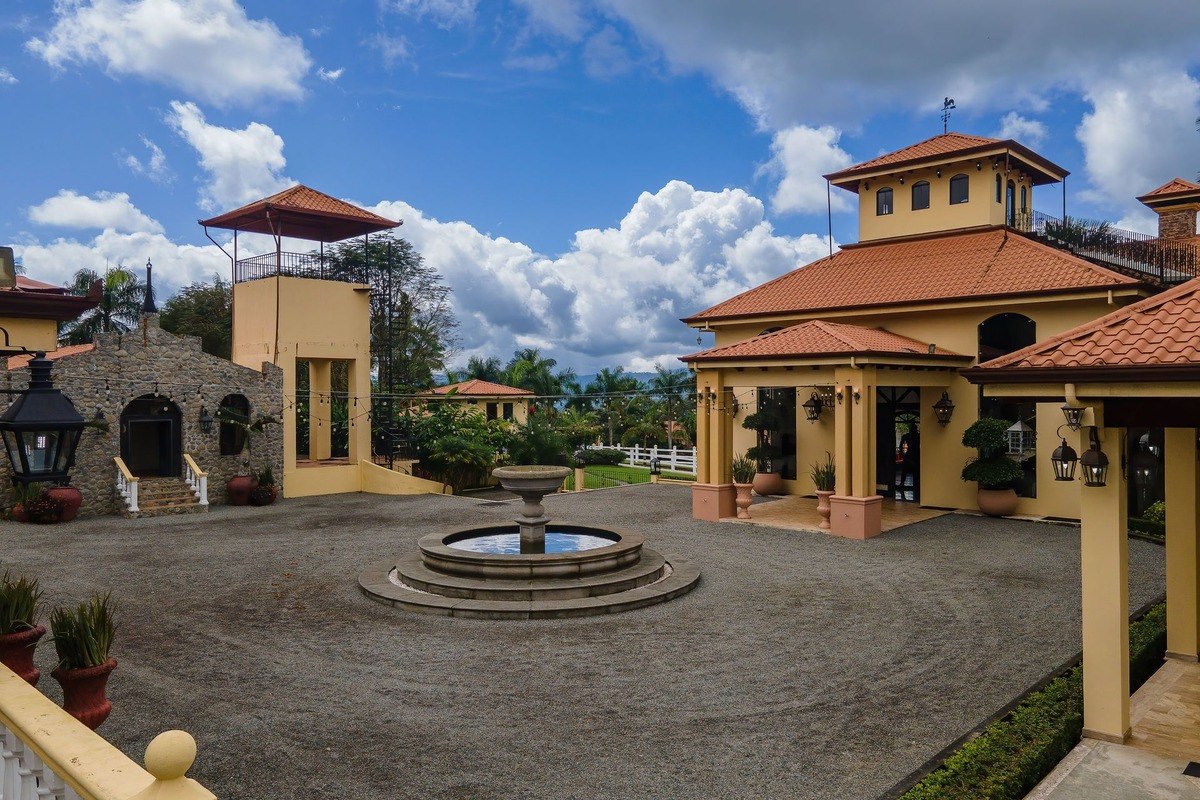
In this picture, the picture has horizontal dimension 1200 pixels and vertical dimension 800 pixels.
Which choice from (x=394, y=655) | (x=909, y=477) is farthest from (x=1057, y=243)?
(x=394, y=655)

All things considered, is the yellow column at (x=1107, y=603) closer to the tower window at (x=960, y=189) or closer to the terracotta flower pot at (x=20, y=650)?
the terracotta flower pot at (x=20, y=650)

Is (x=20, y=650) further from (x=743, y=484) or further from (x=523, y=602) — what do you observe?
(x=743, y=484)

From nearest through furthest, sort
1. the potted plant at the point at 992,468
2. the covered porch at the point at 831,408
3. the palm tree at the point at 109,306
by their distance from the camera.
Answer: the covered porch at the point at 831,408
the potted plant at the point at 992,468
the palm tree at the point at 109,306

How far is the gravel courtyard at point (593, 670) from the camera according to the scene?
20.0 ft

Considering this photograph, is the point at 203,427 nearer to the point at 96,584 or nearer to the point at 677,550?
the point at 96,584

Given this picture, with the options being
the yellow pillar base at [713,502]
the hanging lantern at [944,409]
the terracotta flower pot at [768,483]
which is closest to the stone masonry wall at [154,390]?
the yellow pillar base at [713,502]

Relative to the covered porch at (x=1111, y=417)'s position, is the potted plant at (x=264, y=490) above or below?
below

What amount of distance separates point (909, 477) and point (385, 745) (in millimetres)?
17859

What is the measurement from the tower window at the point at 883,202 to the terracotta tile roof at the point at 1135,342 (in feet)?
54.5

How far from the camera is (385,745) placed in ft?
21.3

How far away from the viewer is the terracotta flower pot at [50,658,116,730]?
17.6ft

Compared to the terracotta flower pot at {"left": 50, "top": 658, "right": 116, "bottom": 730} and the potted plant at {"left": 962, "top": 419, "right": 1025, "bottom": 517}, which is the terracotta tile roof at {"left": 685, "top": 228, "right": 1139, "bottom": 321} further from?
the terracotta flower pot at {"left": 50, "top": 658, "right": 116, "bottom": 730}

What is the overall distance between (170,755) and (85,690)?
→ 10.9 feet

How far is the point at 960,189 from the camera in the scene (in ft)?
70.3
